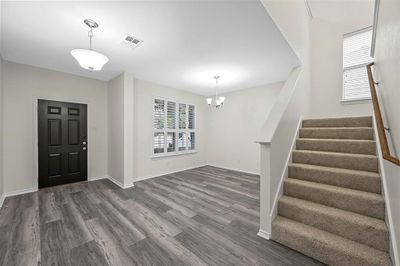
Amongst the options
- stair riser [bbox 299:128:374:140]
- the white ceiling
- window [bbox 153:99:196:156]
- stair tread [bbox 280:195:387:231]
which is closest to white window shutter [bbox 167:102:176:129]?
window [bbox 153:99:196:156]

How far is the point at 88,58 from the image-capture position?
1.96 metres

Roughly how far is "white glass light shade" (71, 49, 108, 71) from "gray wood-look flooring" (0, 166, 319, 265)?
85.3 inches

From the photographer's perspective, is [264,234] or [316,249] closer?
[316,249]

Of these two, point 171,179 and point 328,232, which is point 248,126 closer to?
point 171,179

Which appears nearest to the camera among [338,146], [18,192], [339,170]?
[339,170]

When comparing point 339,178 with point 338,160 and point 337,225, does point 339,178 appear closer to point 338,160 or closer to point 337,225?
point 338,160

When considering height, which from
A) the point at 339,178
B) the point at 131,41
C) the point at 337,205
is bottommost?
the point at 337,205

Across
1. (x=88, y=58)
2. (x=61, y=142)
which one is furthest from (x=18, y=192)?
(x=88, y=58)

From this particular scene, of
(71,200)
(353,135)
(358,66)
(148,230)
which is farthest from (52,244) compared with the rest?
(358,66)

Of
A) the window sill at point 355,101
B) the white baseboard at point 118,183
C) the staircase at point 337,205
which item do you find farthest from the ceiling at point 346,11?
the white baseboard at point 118,183

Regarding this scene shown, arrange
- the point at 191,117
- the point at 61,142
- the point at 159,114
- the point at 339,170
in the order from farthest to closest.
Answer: the point at 191,117 → the point at 159,114 → the point at 61,142 → the point at 339,170

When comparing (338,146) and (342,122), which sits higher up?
(342,122)

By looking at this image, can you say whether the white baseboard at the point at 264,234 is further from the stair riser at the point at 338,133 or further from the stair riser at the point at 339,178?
the stair riser at the point at 338,133

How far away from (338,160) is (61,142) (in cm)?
546
